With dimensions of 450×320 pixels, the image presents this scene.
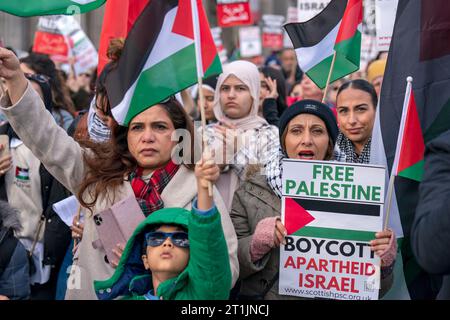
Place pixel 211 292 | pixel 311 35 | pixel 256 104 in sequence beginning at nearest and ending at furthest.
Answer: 1. pixel 211 292
2. pixel 311 35
3. pixel 256 104

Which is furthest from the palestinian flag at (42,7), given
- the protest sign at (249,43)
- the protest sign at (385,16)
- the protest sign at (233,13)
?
the protest sign at (249,43)

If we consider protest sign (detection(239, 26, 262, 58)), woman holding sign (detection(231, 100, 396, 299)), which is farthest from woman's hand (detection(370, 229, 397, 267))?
protest sign (detection(239, 26, 262, 58))

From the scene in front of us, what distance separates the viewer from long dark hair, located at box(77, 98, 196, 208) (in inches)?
170

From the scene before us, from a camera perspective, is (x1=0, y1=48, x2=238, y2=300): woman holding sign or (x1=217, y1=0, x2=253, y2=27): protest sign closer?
(x1=0, y1=48, x2=238, y2=300): woman holding sign

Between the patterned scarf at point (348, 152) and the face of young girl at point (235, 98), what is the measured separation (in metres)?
1.11

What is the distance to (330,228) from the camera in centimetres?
431

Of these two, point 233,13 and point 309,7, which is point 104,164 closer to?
point 309,7

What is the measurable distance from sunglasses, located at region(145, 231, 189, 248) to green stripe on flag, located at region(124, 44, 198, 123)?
63 cm

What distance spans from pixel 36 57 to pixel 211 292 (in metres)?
4.18

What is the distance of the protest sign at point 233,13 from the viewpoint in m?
14.3

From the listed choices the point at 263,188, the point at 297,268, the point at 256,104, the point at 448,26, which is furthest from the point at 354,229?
the point at 256,104

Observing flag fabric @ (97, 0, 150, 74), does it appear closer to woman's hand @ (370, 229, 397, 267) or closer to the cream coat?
the cream coat
